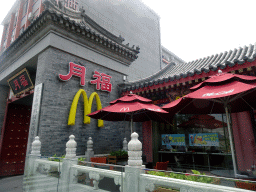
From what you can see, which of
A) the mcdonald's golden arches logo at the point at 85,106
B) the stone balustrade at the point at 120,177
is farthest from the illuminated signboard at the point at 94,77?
the stone balustrade at the point at 120,177

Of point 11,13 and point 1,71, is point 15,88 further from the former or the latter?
point 11,13

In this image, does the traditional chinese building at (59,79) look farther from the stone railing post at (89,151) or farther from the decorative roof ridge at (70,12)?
the stone railing post at (89,151)

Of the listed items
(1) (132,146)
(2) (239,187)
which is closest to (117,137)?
(1) (132,146)

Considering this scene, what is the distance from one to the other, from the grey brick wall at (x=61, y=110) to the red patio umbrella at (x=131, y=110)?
148 centimetres

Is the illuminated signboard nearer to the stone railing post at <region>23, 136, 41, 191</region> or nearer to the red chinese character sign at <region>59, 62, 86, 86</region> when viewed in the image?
the red chinese character sign at <region>59, 62, 86, 86</region>

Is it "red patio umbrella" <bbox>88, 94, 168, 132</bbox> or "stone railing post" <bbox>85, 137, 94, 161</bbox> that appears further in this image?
"stone railing post" <bbox>85, 137, 94, 161</bbox>

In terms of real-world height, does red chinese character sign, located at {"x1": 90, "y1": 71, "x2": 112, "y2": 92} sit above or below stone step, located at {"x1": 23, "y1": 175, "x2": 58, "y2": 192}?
above

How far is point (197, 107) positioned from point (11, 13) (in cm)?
1678

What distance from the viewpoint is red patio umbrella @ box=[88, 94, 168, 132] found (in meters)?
5.04

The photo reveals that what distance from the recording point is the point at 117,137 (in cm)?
868

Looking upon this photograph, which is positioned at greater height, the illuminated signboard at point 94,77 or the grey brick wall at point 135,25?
the grey brick wall at point 135,25

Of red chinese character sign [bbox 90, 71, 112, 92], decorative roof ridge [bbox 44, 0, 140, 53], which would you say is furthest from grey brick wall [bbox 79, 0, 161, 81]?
red chinese character sign [bbox 90, 71, 112, 92]

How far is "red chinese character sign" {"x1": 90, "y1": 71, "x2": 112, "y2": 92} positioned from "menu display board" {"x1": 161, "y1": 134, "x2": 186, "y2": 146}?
11.8ft

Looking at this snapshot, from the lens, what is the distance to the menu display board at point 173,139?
7.17m
